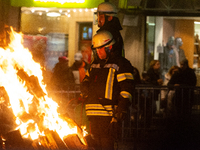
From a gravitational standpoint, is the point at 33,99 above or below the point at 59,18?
below

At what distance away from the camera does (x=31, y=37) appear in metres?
12.2

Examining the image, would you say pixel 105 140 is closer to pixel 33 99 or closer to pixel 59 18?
pixel 33 99

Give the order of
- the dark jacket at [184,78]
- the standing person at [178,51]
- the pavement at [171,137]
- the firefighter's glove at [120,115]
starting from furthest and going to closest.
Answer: the standing person at [178,51]
the dark jacket at [184,78]
the pavement at [171,137]
the firefighter's glove at [120,115]

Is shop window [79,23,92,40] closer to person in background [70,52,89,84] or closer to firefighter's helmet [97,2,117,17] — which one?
person in background [70,52,89,84]

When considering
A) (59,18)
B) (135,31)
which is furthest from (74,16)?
(135,31)

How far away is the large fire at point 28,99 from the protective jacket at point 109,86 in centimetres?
44

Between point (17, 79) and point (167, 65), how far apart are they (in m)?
7.90

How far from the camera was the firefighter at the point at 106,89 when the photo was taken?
5059 mm

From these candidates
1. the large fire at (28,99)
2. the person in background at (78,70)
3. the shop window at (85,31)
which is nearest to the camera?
the large fire at (28,99)

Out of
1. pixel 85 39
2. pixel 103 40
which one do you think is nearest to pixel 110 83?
pixel 103 40

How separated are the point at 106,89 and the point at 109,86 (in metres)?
0.06

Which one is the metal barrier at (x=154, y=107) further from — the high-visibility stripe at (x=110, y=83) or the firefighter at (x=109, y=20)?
the high-visibility stripe at (x=110, y=83)

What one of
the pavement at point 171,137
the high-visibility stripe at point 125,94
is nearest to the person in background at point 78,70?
the pavement at point 171,137

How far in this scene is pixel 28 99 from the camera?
5.12 meters
